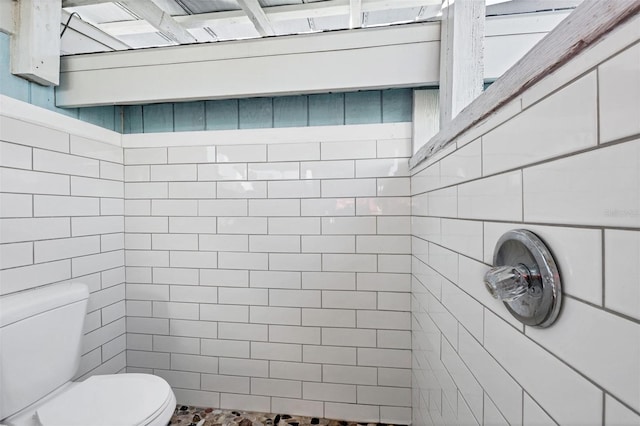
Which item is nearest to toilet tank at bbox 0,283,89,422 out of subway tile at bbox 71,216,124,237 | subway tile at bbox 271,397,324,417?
subway tile at bbox 71,216,124,237

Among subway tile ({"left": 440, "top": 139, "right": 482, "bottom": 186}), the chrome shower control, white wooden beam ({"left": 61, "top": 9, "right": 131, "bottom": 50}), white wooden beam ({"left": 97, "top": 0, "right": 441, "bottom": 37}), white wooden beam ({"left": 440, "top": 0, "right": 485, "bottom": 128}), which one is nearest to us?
the chrome shower control

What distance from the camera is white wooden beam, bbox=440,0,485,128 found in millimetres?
961

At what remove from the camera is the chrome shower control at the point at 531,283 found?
1.23 ft

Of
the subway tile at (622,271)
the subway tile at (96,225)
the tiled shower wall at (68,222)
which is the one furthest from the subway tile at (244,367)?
the subway tile at (622,271)

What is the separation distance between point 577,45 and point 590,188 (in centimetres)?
16

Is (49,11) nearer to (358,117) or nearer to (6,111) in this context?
(6,111)

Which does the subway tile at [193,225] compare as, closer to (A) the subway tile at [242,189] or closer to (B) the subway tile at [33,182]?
(A) the subway tile at [242,189]

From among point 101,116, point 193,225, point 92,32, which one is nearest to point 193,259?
point 193,225

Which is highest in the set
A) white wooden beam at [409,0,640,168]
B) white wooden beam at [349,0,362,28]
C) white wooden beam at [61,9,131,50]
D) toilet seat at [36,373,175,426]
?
white wooden beam at [61,9,131,50]

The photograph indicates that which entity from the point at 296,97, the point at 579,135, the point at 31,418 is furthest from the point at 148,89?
the point at 579,135

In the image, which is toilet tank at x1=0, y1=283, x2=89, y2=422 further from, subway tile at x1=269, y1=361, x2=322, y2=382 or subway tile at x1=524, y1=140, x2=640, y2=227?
subway tile at x1=524, y1=140, x2=640, y2=227

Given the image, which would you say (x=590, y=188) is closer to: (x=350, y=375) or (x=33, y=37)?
(x=350, y=375)

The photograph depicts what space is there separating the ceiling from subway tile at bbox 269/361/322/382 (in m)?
1.65

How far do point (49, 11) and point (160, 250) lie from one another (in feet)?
3.84
